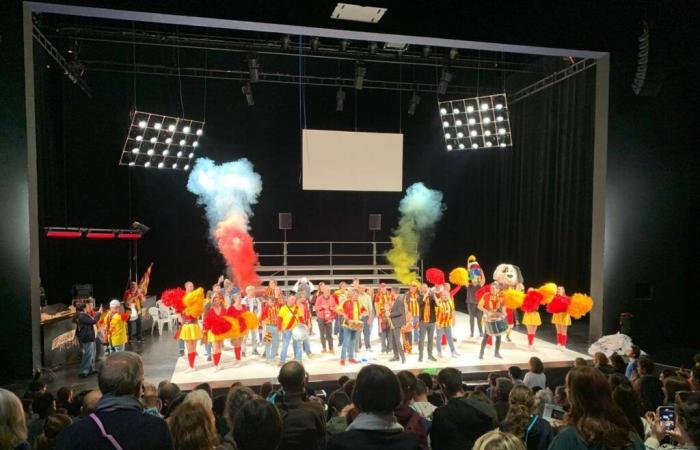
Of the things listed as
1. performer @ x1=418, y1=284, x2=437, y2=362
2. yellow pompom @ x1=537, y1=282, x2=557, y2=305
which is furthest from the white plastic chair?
yellow pompom @ x1=537, y1=282, x2=557, y2=305

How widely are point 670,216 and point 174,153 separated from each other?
12.1 metres

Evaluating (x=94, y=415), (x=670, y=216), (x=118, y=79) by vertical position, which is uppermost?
(x=118, y=79)

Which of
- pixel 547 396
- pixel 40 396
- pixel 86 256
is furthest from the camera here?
pixel 86 256

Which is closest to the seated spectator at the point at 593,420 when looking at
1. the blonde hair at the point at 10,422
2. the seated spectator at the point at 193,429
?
the seated spectator at the point at 193,429

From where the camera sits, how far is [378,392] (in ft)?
7.07

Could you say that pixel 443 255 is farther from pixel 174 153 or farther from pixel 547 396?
pixel 547 396

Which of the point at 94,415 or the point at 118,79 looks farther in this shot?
the point at 118,79

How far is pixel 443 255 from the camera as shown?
17328 mm

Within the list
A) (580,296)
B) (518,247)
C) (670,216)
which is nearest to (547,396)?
(580,296)

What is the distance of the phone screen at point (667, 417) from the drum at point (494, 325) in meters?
5.59

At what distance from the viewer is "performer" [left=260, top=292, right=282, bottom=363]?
29.1 feet

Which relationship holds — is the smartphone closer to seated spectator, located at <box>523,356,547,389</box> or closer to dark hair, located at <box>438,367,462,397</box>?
dark hair, located at <box>438,367,462,397</box>

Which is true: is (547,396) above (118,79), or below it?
below

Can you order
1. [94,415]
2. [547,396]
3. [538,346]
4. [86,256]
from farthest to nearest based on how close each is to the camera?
[86,256], [538,346], [547,396], [94,415]
